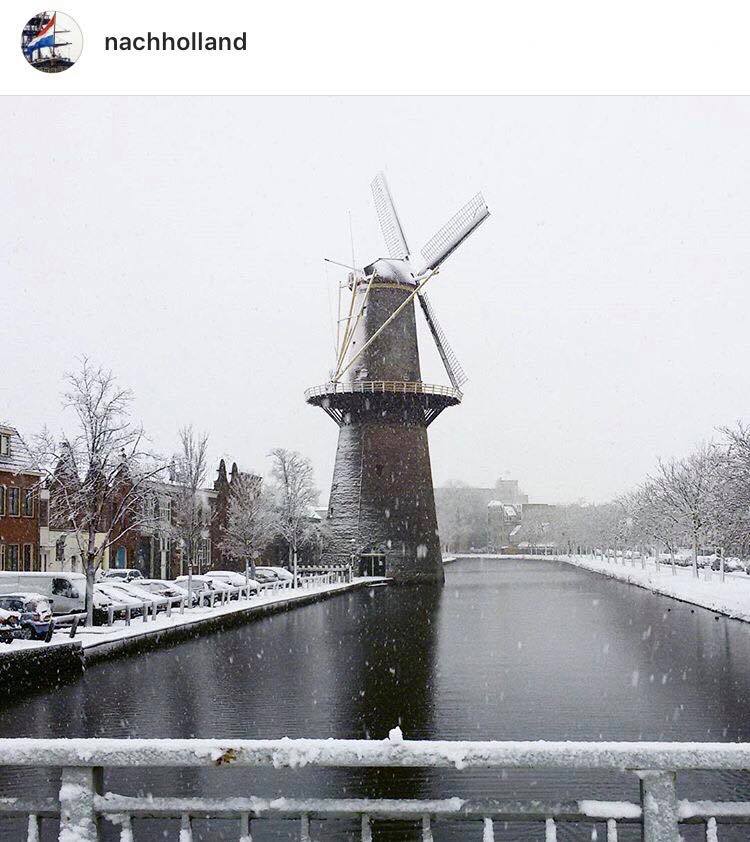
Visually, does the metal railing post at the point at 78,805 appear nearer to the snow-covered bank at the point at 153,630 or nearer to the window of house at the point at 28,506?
the snow-covered bank at the point at 153,630

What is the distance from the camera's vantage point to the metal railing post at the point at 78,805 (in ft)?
11.9

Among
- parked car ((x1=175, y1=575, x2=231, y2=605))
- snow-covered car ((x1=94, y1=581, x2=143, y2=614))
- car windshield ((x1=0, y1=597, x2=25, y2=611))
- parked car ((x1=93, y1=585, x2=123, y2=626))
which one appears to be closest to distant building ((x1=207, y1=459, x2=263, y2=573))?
parked car ((x1=175, y1=575, x2=231, y2=605))

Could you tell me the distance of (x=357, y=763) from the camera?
359 cm

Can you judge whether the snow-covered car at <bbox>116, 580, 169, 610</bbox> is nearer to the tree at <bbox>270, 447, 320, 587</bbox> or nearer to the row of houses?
the row of houses

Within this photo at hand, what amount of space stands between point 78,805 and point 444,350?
50.2 metres

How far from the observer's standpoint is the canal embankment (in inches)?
640

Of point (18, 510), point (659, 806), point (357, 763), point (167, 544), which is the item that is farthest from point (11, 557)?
point (659, 806)

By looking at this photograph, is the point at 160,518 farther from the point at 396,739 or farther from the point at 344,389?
the point at 396,739

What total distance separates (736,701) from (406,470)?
37482 mm

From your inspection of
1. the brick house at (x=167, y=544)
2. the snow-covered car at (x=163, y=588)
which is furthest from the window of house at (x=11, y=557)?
the snow-covered car at (x=163, y=588)

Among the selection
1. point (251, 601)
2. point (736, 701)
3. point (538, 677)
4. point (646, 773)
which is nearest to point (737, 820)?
point (646, 773)

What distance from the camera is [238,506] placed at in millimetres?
53719

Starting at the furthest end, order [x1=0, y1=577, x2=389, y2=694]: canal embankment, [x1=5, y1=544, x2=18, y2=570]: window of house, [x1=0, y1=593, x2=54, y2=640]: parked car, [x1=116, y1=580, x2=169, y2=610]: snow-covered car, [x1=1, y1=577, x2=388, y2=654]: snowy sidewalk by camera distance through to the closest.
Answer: [x1=5, y1=544, x2=18, y2=570]: window of house, [x1=116, y1=580, x2=169, y2=610]: snow-covered car, [x1=1, y1=577, x2=388, y2=654]: snowy sidewalk, [x1=0, y1=593, x2=54, y2=640]: parked car, [x1=0, y1=577, x2=389, y2=694]: canal embankment

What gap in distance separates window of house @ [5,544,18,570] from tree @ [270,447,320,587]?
14455 mm
